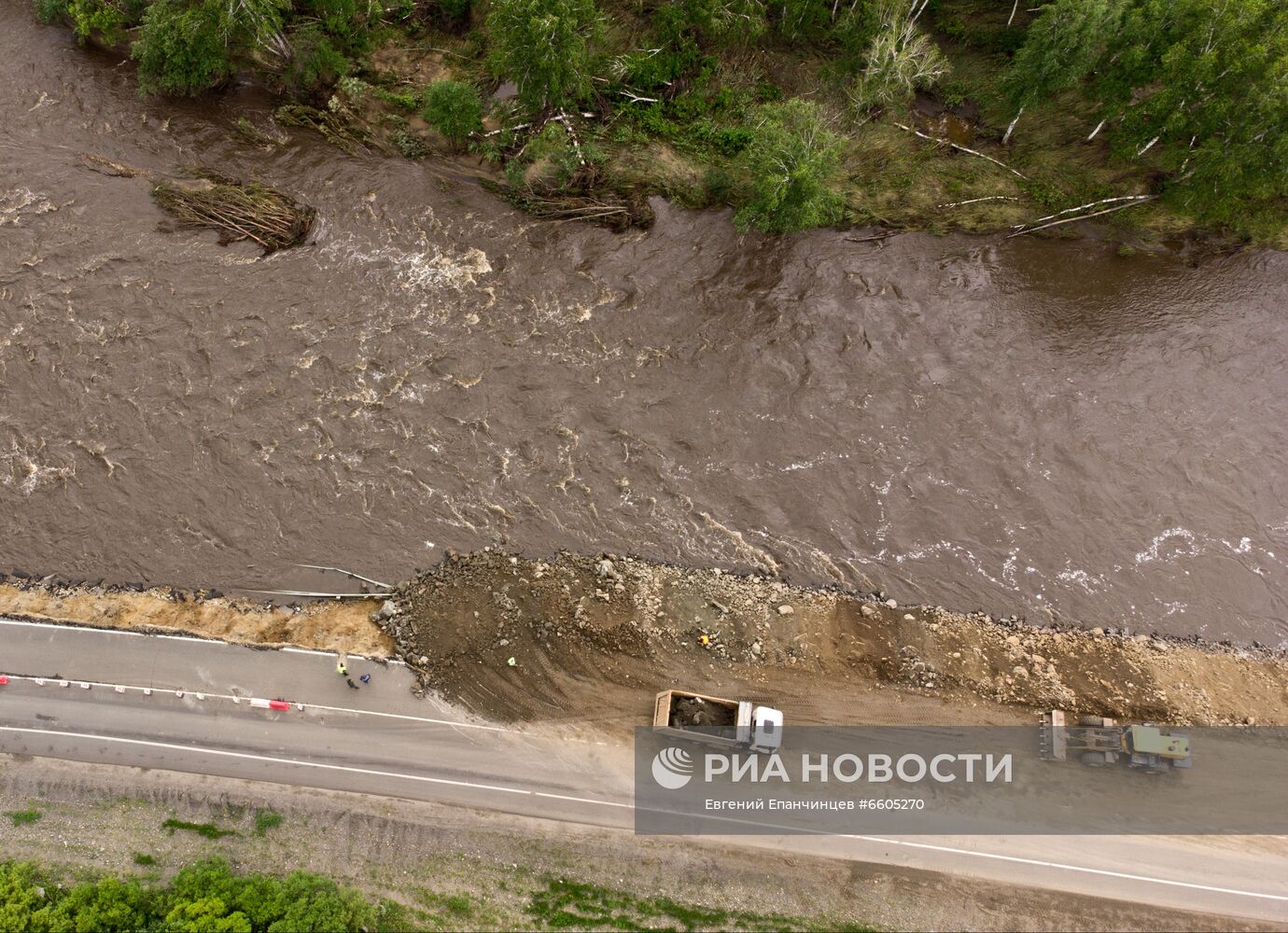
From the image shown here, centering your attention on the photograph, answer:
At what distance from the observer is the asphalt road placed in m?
23.1

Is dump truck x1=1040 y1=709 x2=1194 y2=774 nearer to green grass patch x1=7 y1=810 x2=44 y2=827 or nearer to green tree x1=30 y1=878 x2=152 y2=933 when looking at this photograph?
green tree x1=30 y1=878 x2=152 y2=933

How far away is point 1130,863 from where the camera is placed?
910 inches

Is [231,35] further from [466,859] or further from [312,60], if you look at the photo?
[466,859]

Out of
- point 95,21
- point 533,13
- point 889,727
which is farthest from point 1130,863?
point 95,21

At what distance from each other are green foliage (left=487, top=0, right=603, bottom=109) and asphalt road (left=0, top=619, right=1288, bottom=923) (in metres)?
26.5

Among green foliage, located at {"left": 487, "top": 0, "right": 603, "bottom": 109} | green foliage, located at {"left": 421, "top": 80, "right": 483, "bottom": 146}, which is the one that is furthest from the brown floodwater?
green foliage, located at {"left": 487, "top": 0, "right": 603, "bottom": 109}

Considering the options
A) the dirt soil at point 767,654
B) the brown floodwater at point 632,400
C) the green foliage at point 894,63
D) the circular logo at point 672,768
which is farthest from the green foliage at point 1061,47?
the circular logo at point 672,768

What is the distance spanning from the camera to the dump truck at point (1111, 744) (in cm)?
2308

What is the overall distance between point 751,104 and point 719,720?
30696 mm

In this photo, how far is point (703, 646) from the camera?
25719mm

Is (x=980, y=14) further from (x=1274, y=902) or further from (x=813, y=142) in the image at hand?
(x=1274, y=902)

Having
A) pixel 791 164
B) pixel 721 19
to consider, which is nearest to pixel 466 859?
pixel 791 164

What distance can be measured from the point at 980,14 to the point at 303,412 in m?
40.1

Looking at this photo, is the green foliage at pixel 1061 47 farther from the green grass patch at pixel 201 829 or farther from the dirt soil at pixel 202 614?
the green grass patch at pixel 201 829
